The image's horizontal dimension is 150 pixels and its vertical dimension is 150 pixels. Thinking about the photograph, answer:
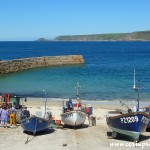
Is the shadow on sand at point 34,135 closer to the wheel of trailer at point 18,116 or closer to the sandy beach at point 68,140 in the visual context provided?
the sandy beach at point 68,140

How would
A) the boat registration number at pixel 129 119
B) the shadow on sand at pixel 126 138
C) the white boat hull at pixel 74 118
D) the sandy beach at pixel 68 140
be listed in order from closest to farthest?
the sandy beach at pixel 68 140
the boat registration number at pixel 129 119
the shadow on sand at pixel 126 138
the white boat hull at pixel 74 118

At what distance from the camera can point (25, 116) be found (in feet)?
73.2

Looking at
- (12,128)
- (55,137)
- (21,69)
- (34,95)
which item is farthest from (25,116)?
(21,69)

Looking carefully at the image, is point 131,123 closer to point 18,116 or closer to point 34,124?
point 34,124

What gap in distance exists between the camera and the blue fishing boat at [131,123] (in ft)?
61.0

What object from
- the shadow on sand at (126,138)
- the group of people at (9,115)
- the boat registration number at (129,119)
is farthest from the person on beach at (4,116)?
the boat registration number at (129,119)

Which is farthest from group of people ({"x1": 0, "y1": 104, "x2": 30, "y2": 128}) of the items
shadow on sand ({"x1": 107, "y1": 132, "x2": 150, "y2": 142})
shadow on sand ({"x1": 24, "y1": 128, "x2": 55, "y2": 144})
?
shadow on sand ({"x1": 107, "y1": 132, "x2": 150, "y2": 142})

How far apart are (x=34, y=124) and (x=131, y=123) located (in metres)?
4.99

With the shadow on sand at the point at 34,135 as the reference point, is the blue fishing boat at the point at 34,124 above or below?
above

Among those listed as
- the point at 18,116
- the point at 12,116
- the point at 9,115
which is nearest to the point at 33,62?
the point at 18,116

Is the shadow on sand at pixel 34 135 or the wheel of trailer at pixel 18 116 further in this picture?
the wheel of trailer at pixel 18 116

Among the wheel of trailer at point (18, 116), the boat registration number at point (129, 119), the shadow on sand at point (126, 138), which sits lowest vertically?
the shadow on sand at point (126, 138)

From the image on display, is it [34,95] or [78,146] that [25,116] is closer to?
[78,146]

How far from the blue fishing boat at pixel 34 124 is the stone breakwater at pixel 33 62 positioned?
4428cm
